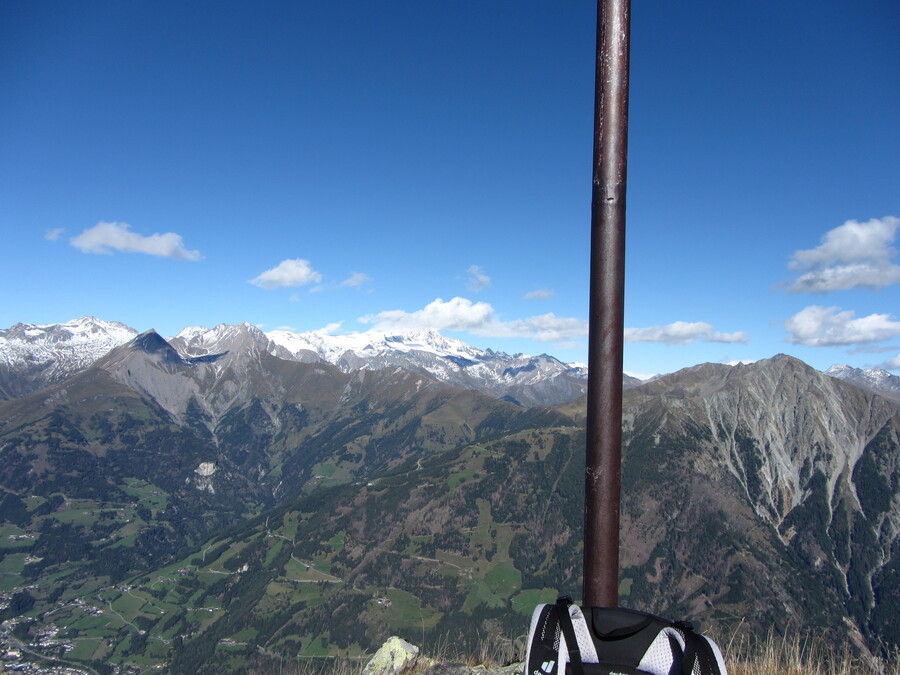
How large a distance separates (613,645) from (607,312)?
7.99 feet

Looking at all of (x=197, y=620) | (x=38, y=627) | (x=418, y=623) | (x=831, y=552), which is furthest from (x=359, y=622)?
(x=831, y=552)

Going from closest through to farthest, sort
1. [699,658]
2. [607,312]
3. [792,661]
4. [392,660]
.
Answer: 1. [699,658]
2. [607,312]
3. [792,661]
4. [392,660]

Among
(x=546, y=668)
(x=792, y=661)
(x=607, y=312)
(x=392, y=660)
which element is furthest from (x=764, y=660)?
(x=607, y=312)

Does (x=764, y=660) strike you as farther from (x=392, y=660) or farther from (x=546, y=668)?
(x=546, y=668)

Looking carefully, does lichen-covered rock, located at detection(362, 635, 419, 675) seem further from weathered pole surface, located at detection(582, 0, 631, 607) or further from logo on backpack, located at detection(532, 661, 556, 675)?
logo on backpack, located at detection(532, 661, 556, 675)

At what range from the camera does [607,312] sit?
4.33m

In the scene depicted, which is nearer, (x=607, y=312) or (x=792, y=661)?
(x=607, y=312)

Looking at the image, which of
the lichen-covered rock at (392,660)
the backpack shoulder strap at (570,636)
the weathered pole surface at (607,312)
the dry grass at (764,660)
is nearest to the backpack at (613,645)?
the backpack shoulder strap at (570,636)

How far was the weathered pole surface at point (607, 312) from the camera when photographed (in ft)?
14.0

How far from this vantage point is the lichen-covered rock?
7399mm

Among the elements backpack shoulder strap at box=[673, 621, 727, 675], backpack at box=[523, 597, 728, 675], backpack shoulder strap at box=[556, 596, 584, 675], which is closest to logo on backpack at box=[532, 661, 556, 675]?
backpack at box=[523, 597, 728, 675]

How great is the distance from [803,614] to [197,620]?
192m

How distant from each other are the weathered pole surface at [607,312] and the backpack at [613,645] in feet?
2.03

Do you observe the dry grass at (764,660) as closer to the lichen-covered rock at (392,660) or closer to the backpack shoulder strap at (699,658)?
→ the lichen-covered rock at (392,660)
